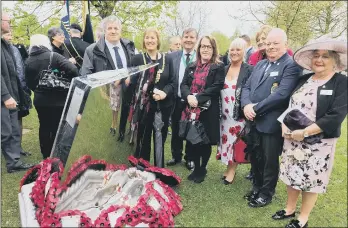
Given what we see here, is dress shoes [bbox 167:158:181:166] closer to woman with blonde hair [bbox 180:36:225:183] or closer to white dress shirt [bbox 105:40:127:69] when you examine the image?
woman with blonde hair [bbox 180:36:225:183]

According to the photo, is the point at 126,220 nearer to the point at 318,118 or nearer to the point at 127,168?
the point at 127,168

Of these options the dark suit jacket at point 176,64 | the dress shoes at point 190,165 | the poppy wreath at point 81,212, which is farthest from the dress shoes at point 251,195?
the dark suit jacket at point 176,64

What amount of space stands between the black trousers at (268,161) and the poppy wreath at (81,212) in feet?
3.54

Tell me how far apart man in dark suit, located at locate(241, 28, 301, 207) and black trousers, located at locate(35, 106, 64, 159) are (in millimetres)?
2493

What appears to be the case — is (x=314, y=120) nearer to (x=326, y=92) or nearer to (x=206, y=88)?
(x=326, y=92)

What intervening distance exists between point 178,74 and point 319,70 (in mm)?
2165

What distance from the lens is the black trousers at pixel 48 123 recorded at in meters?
4.31

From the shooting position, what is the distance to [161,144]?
4.29 m

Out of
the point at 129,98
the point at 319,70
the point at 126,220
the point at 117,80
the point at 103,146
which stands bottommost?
the point at 126,220

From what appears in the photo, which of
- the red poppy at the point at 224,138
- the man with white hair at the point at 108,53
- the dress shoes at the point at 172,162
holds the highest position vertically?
the man with white hair at the point at 108,53

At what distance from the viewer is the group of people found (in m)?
2.86

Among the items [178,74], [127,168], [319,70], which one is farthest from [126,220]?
[178,74]

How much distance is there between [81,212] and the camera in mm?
2711

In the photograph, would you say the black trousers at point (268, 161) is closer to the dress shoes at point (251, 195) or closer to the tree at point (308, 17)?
the dress shoes at point (251, 195)
